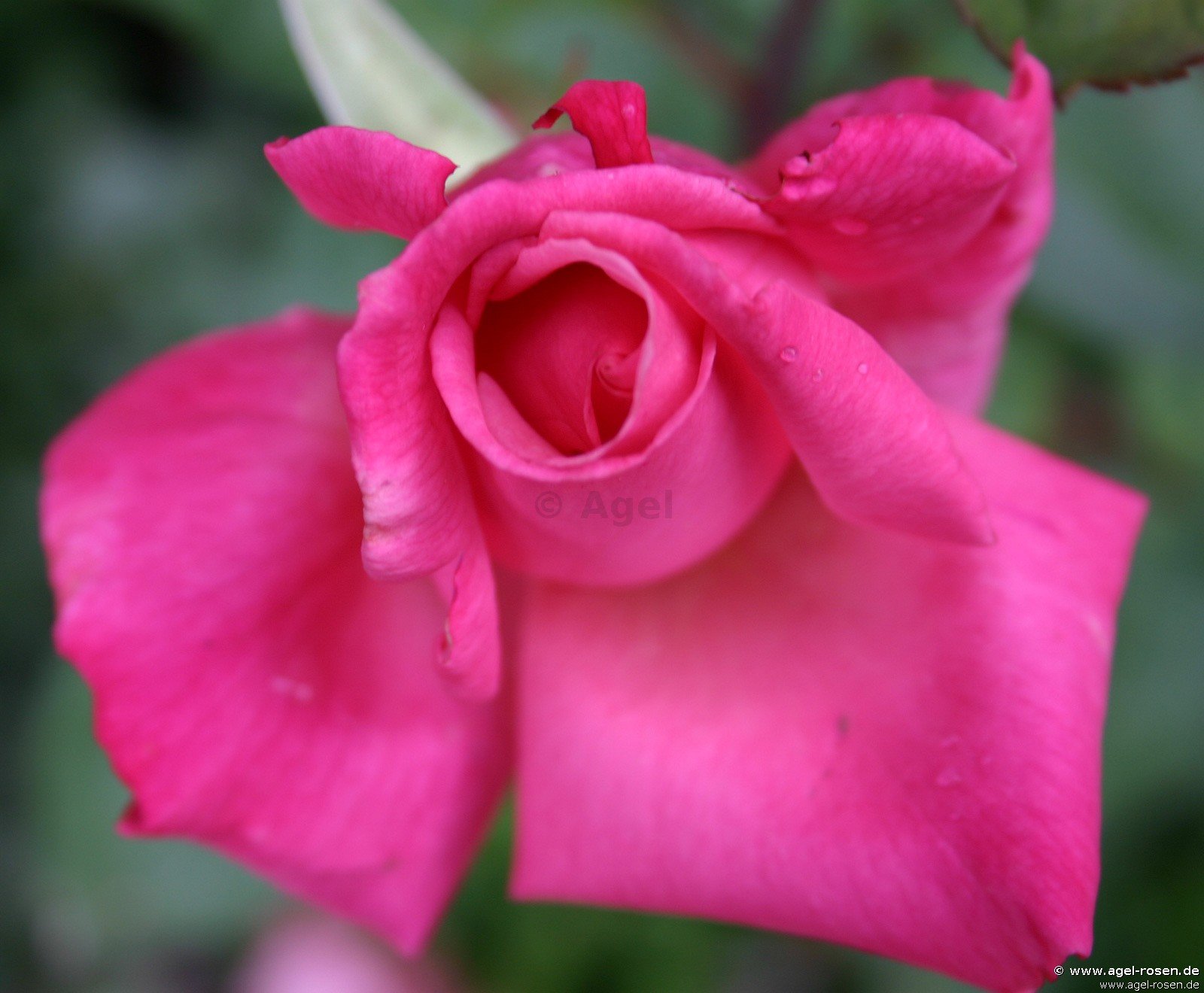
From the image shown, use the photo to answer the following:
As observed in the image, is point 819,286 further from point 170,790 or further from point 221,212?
point 221,212

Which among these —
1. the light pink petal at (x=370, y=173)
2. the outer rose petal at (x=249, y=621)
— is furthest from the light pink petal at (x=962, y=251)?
the outer rose petal at (x=249, y=621)

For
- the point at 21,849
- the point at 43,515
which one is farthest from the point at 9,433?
the point at 43,515

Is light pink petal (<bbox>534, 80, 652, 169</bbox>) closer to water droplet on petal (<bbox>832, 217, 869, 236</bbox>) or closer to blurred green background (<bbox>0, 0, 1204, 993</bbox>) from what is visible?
water droplet on petal (<bbox>832, 217, 869, 236</bbox>)

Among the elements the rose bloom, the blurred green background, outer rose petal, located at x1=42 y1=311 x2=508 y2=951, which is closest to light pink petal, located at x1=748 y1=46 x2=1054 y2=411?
the rose bloom

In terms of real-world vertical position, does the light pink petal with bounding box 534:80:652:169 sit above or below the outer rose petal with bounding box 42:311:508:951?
above

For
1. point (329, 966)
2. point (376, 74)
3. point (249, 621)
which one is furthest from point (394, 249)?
point (329, 966)

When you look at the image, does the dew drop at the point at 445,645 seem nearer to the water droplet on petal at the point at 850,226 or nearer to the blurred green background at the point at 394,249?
the water droplet on petal at the point at 850,226

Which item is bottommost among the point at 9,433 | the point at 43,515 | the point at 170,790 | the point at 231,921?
the point at 231,921
